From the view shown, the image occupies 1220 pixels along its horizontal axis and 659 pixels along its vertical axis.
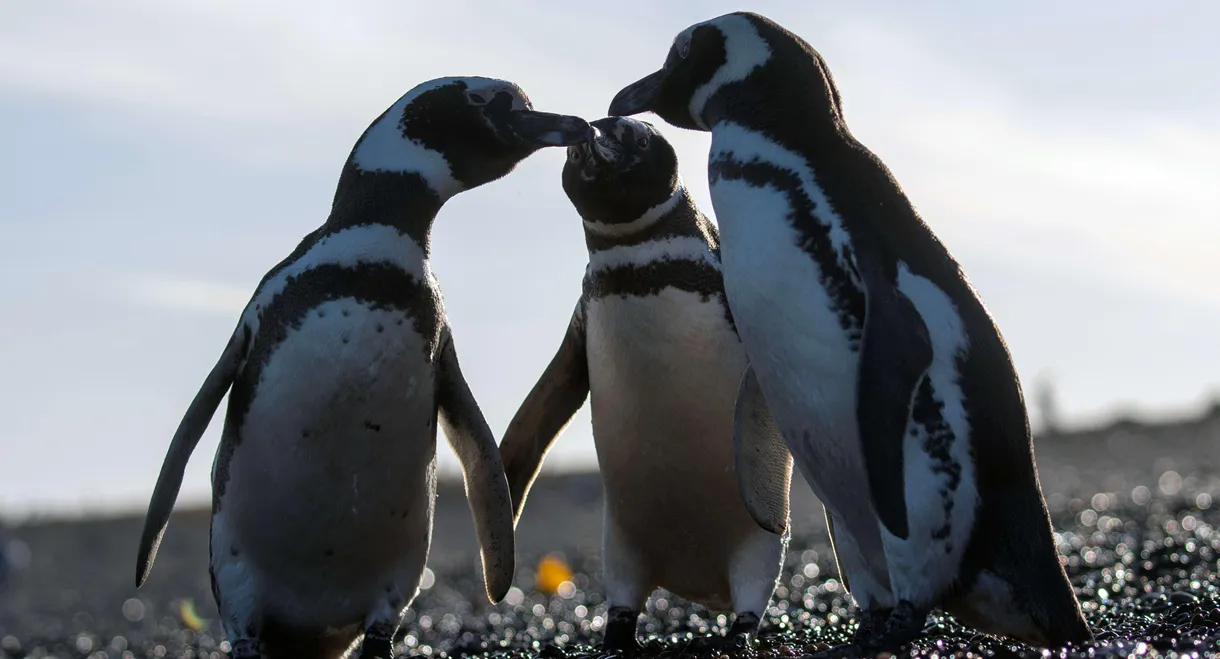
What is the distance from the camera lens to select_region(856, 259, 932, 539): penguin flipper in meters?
3.85

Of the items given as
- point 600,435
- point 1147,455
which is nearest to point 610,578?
point 600,435

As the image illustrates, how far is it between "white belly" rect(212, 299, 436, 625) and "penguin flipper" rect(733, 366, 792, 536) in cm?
111

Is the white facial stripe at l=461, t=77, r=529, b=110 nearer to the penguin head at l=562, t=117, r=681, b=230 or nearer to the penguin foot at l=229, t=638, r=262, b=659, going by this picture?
the penguin head at l=562, t=117, r=681, b=230

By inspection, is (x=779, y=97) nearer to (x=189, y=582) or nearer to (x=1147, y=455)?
(x=189, y=582)

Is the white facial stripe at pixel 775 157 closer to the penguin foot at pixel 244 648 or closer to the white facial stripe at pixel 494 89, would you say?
the white facial stripe at pixel 494 89

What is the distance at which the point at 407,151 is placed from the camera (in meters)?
4.96

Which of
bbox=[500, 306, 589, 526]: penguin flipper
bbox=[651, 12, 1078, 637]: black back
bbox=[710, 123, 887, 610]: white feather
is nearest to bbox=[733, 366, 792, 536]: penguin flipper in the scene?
bbox=[710, 123, 887, 610]: white feather

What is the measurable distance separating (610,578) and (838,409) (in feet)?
5.61

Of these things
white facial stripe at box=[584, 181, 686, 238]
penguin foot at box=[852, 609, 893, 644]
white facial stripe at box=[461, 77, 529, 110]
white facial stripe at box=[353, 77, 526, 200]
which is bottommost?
penguin foot at box=[852, 609, 893, 644]

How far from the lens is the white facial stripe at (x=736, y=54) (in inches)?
184

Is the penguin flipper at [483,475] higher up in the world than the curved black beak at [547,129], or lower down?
lower down

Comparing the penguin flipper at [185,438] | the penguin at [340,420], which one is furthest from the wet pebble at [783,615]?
the penguin flipper at [185,438]

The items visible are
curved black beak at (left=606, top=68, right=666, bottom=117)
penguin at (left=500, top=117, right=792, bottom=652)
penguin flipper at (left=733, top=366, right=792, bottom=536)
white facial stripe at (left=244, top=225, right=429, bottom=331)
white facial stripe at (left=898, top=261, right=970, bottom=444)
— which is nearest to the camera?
white facial stripe at (left=898, top=261, right=970, bottom=444)

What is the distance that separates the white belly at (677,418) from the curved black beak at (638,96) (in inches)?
26.9
